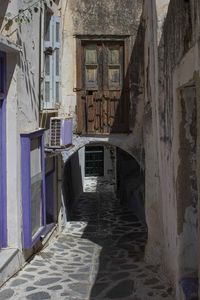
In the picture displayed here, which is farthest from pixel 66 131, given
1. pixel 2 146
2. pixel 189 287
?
pixel 189 287

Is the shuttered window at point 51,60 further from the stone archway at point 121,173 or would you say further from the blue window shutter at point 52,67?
the stone archway at point 121,173

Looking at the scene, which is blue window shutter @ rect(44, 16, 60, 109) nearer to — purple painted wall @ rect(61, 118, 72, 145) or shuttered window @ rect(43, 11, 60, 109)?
shuttered window @ rect(43, 11, 60, 109)

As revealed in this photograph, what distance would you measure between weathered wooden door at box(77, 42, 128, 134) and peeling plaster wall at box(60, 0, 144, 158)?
21 centimetres

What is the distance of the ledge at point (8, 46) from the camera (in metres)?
6.77

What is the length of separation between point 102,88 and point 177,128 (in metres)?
6.21

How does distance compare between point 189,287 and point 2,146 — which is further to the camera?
point 2,146

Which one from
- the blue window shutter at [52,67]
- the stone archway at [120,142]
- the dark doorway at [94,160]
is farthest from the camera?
the dark doorway at [94,160]

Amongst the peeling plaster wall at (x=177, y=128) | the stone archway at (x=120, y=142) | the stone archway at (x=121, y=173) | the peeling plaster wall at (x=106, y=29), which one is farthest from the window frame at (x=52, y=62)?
the peeling plaster wall at (x=177, y=128)

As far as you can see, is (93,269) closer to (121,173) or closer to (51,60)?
(51,60)

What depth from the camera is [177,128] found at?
5605 millimetres

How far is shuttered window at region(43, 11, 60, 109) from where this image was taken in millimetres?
9898

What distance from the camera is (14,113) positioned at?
24.9 ft

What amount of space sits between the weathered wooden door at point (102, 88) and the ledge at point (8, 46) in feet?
13.5

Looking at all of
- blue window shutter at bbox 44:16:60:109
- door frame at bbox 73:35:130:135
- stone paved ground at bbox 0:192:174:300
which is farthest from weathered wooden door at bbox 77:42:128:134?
stone paved ground at bbox 0:192:174:300
